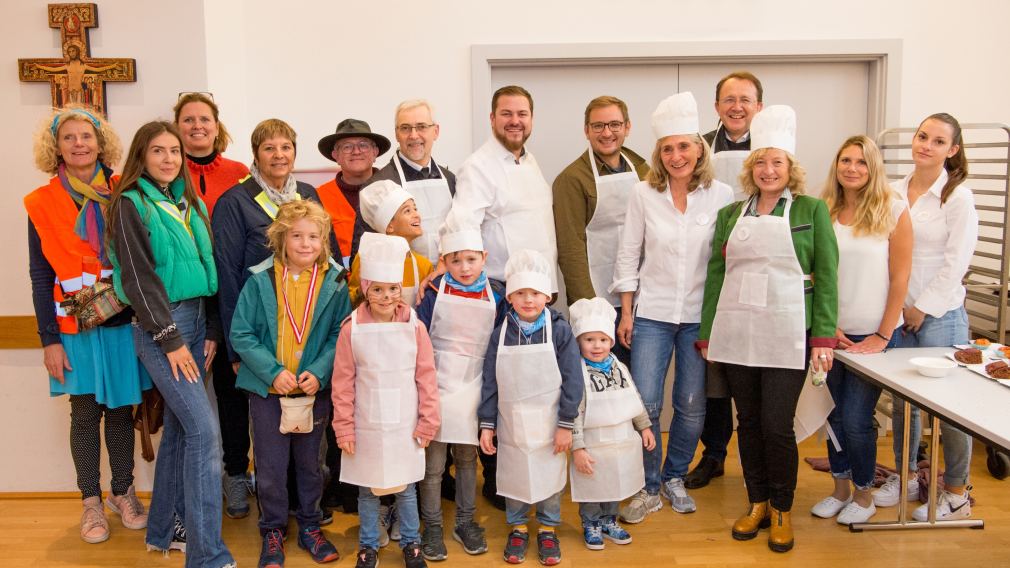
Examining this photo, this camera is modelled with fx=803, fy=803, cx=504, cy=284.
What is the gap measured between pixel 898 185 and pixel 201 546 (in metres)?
3.01

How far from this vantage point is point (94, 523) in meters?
3.16

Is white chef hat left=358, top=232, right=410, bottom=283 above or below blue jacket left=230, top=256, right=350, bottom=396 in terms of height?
above

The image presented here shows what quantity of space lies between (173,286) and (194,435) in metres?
0.51

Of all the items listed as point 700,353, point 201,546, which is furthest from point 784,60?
point 201,546

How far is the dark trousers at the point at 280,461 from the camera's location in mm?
2814

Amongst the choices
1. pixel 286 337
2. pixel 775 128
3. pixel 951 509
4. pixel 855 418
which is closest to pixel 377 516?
pixel 286 337

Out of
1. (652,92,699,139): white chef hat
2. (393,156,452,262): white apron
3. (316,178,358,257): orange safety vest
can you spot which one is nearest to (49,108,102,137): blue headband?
(316,178,358,257): orange safety vest

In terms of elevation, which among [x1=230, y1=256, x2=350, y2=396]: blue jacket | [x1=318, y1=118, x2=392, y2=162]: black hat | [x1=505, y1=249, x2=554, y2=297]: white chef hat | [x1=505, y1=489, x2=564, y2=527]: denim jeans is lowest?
[x1=505, y1=489, x2=564, y2=527]: denim jeans

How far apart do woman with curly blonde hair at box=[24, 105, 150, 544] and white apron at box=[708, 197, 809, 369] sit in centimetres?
224

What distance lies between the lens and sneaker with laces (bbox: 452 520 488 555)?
2.97m

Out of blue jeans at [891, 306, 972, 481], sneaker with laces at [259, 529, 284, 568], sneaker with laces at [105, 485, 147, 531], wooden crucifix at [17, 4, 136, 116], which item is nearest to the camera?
sneaker with laces at [259, 529, 284, 568]

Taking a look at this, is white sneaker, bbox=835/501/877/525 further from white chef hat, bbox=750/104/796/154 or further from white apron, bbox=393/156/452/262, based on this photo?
white apron, bbox=393/156/452/262

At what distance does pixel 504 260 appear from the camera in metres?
3.19

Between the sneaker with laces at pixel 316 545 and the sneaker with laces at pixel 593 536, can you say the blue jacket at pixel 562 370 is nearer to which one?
the sneaker with laces at pixel 593 536
